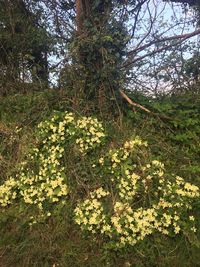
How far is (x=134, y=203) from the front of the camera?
4.35 m

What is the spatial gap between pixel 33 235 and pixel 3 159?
1.39 metres

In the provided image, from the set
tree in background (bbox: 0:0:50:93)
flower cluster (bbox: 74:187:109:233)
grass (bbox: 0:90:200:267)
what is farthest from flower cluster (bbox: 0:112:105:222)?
tree in background (bbox: 0:0:50:93)

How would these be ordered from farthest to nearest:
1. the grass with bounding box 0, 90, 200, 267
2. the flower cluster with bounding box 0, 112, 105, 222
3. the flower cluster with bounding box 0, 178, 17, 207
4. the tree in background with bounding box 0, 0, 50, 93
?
the tree in background with bounding box 0, 0, 50, 93, the flower cluster with bounding box 0, 178, 17, 207, the flower cluster with bounding box 0, 112, 105, 222, the grass with bounding box 0, 90, 200, 267

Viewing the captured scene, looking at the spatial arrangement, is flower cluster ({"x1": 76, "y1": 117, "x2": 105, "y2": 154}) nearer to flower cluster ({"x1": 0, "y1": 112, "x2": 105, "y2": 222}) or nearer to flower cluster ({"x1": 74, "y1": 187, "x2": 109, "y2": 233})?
flower cluster ({"x1": 0, "y1": 112, "x2": 105, "y2": 222})

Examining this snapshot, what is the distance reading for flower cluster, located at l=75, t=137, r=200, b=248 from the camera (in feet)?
13.4

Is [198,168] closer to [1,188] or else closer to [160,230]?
[160,230]

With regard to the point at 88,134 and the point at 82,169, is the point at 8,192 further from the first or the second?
the point at 88,134

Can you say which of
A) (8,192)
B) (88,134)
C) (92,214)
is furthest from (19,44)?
(92,214)

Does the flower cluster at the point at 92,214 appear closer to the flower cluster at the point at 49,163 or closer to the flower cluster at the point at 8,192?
the flower cluster at the point at 49,163

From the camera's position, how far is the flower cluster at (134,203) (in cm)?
409

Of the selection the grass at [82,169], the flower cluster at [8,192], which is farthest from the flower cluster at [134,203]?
the flower cluster at [8,192]

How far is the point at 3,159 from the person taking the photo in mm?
5207

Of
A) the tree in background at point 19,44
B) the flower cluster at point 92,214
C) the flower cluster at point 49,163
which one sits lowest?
the flower cluster at point 92,214

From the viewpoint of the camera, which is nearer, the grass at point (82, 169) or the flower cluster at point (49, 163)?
the grass at point (82, 169)
